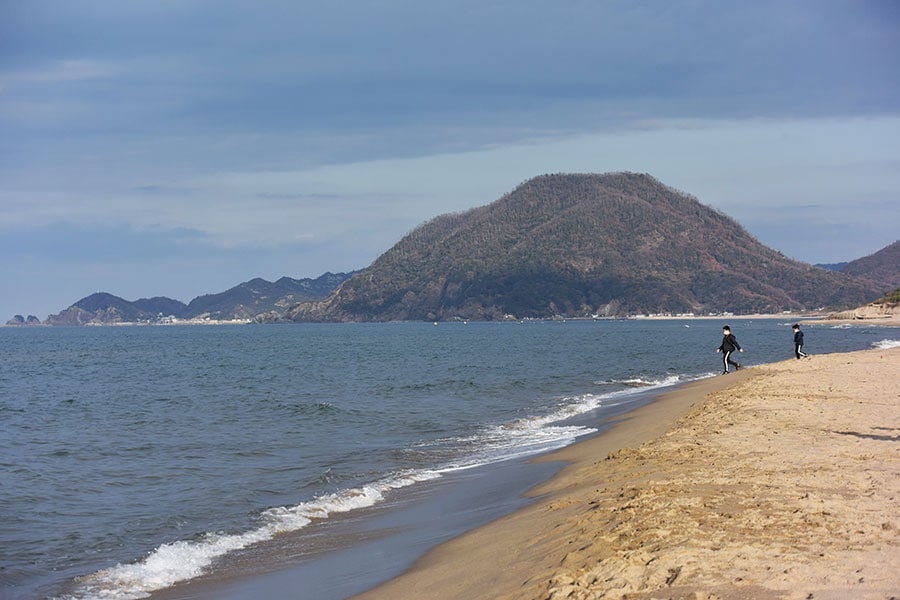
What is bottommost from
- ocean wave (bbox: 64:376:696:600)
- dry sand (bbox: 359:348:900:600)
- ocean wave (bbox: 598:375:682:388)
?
ocean wave (bbox: 598:375:682:388)

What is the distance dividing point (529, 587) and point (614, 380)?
103 ft

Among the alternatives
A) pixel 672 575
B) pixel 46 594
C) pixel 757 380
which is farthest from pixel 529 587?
pixel 757 380

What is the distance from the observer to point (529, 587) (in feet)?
21.8

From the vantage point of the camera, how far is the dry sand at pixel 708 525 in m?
5.96

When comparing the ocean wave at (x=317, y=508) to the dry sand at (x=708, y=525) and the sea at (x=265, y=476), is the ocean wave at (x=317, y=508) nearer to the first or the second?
the sea at (x=265, y=476)

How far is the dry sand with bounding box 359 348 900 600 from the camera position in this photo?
19.6 feet

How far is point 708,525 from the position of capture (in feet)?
24.6

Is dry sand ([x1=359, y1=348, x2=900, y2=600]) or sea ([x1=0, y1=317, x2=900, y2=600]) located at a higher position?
dry sand ([x1=359, y1=348, x2=900, y2=600])

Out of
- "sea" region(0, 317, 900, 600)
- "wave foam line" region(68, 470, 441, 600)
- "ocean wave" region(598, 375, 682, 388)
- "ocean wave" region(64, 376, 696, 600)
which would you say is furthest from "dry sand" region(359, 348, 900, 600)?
"ocean wave" region(598, 375, 682, 388)

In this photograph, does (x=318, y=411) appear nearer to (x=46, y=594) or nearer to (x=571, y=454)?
(x=571, y=454)

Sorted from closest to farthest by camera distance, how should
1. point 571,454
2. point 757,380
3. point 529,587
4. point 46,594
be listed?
point 529,587 < point 46,594 < point 571,454 < point 757,380

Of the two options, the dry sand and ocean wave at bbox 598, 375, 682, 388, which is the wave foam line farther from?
ocean wave at bbox 598, 375, 682, 388

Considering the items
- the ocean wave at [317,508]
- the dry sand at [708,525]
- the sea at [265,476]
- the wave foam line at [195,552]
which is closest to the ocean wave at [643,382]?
the sea at [265,476]

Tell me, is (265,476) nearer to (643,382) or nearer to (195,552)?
(195,552)
